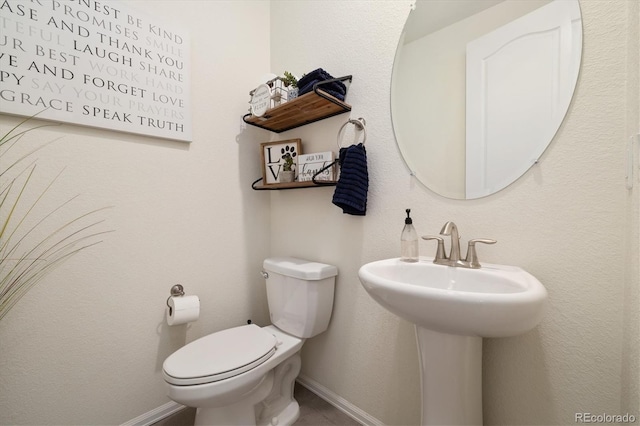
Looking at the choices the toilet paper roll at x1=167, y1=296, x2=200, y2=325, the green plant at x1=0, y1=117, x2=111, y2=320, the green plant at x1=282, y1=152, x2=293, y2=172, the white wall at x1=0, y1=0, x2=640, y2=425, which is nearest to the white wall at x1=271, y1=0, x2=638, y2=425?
the white wall at x1=0, y1=0, x2=640, y2=425

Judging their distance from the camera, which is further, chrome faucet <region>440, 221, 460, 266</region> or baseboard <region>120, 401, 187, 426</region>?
baseboard <region>120, 401, 187, 426</region>

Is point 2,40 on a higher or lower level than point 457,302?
higher

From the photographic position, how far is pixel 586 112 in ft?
2.41

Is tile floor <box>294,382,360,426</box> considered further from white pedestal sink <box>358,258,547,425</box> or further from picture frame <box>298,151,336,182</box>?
picture frame <box>298,151,336,182</box>

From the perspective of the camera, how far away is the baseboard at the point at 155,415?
1.19 m

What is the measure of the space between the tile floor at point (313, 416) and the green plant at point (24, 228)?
2.77 ft

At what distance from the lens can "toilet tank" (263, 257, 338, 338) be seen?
1.24 metres

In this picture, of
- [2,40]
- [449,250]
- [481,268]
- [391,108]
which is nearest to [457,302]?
[481,268]

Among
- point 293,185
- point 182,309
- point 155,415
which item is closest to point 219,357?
point 182,309

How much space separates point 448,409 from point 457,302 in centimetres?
46

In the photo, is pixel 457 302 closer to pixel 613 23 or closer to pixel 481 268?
pixel 481 268

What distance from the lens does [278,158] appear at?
1.49 meters

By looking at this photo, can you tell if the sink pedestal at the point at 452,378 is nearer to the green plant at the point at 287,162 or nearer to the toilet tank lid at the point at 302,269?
the toilet tank lid at the point at 302,269

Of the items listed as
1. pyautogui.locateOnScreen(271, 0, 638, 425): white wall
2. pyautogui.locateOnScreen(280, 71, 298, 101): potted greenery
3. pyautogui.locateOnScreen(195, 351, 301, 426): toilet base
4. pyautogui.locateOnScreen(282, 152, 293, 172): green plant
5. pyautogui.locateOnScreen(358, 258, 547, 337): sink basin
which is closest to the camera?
pyautogui.locateOnScreen(358, 258, 547, 337): sink basin
